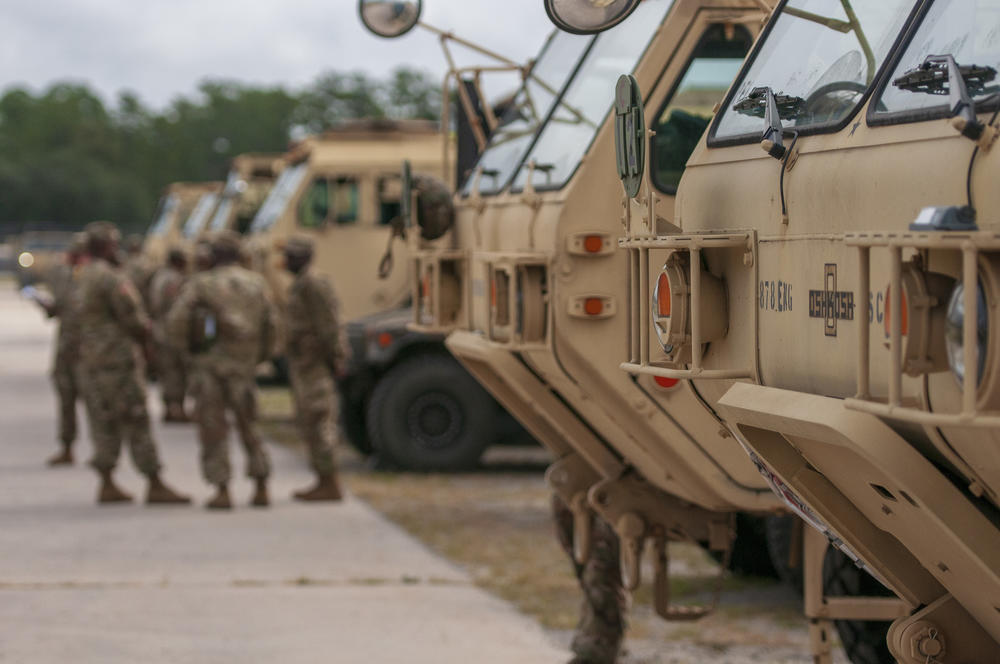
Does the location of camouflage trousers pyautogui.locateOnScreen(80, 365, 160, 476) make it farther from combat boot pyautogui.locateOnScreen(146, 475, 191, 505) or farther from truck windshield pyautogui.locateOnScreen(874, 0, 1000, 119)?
truck windshield pyautogui.locateOnScreen(874, 0, 1000, 119)

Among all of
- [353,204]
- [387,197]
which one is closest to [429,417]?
[387,197]

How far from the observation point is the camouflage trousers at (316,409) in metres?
10.6

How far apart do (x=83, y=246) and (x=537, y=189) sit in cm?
602

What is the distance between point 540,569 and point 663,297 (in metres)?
5.11

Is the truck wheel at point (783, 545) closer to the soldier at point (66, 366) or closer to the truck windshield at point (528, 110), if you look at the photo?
the truck windshield at point (528, 110)

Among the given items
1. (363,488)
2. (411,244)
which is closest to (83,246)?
(363,488)

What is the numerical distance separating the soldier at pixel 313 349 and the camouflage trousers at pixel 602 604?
480 centimetres

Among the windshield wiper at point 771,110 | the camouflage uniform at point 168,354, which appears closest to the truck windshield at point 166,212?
the camouflage uniform at point 168,354

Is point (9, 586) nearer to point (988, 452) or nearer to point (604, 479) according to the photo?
point (604, 479)

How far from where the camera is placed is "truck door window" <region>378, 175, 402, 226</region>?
14.6 m

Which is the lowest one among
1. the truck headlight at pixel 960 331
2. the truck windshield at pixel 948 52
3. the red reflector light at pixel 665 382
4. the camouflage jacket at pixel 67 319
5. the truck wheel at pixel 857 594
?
the truck wheel at pixel 857 594

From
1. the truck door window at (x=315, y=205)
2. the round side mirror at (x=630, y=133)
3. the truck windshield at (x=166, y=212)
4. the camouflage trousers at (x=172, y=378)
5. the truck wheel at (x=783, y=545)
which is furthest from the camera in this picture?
the truck windshield at (x=166, y=212)

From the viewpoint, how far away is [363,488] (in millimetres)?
11461

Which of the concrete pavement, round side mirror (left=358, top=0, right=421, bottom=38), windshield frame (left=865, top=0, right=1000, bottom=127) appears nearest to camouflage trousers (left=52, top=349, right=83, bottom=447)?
the concrete pavement
